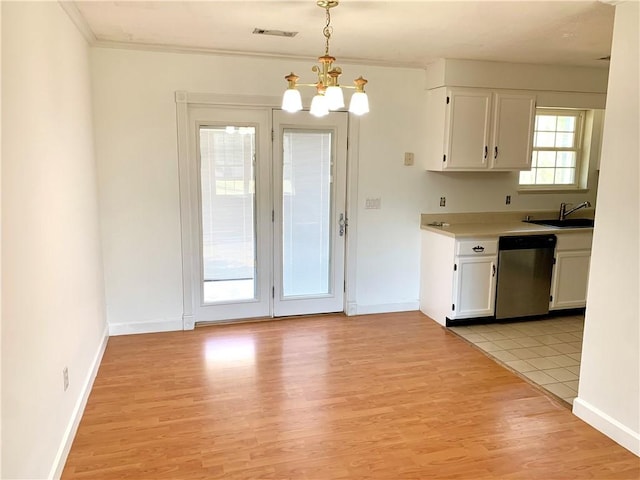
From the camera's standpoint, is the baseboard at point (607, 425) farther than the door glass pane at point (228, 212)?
No

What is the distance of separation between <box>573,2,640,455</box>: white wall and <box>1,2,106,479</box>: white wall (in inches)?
112

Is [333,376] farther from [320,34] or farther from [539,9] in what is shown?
[539,9]

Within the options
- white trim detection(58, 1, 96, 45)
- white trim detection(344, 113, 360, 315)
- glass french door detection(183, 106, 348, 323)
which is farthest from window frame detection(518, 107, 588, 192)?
white trim detection(58, 1, 96, 45)

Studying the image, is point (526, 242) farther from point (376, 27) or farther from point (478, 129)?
point (376, 27)

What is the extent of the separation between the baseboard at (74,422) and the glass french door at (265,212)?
113 cm

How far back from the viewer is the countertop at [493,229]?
14.4ft

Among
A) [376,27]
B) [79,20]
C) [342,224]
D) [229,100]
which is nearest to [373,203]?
[342,224]

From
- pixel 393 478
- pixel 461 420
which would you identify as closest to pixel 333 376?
pixel 461 420

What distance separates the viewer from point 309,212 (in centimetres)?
463

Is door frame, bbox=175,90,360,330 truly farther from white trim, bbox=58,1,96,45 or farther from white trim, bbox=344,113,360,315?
white trim, bbox=58,1,96,45

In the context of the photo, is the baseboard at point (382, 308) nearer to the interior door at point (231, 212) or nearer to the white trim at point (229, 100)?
the interior door at point (231, 212)

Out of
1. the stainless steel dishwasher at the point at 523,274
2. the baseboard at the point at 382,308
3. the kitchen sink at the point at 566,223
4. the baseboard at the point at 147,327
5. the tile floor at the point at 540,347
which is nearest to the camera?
the tile floor at the point at 540,347

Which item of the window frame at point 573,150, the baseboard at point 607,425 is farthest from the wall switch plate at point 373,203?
the baseboard at point 607,425

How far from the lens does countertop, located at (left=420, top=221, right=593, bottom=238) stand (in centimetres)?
440
